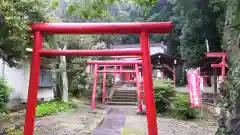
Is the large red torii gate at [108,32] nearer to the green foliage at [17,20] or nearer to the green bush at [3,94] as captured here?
the green foliage at [17,20]

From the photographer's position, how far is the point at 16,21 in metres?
4.44

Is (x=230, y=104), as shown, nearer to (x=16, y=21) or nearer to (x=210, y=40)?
(x=16, y=21)

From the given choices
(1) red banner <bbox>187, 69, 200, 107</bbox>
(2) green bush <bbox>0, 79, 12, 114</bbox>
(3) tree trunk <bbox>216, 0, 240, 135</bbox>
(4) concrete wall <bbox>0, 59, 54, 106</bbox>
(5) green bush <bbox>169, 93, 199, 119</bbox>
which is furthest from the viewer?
(5) green bush <bbox>169, 93, 199, 119</bbox>

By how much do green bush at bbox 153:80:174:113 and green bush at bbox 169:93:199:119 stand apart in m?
0.35

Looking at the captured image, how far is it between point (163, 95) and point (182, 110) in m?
1.23

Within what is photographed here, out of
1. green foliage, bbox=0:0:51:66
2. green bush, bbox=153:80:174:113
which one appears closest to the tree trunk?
green foliage, bbox=0:0:51:66

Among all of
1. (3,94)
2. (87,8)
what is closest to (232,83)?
(87,8)

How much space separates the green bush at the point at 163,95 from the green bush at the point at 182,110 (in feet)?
1.14

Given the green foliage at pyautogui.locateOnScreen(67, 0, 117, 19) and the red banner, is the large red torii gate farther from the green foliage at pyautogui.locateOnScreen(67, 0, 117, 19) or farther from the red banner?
the red banner

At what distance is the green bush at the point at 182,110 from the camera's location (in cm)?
1251

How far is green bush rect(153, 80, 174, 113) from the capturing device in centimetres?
1293

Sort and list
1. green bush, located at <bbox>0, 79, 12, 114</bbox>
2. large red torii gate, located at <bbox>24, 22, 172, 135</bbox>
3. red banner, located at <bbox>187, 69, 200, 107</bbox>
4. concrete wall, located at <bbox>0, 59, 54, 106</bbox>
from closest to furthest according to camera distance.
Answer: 1. large red torii gate, located at <bbox>24, 22, 172, 135</bbox>
2. green bush, located at <bbox>0, 79, 12, 114</bbox>
3. concrete wall, located at <bbox>0, 59, 54, 106</bbox>
4. red banner, located at <bbox>187, 69, 200, 107</bbox>

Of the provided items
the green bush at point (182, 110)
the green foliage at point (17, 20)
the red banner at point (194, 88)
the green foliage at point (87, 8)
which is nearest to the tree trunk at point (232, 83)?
the green foliage at point (87, 8)

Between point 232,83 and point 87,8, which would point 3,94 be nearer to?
point 87,8
